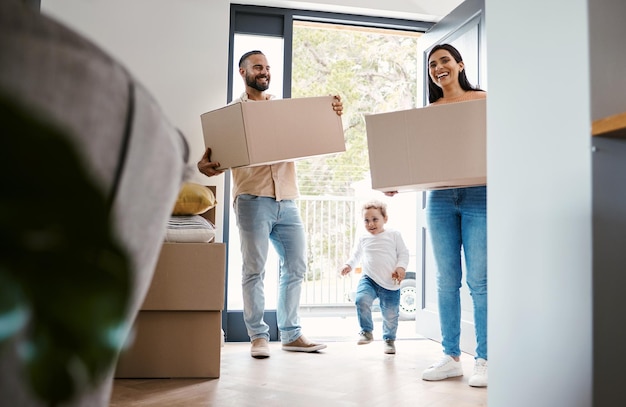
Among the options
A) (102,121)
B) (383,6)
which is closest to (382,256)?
(383,6)

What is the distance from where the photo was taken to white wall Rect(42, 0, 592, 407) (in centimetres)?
104

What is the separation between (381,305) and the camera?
2.93 meters

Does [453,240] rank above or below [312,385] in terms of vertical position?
above

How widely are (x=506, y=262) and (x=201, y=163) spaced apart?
5.16 feet

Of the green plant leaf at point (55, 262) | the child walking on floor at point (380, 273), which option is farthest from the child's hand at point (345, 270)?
the green plant leaf at point (55, 262)

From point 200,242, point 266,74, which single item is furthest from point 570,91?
point 266,74

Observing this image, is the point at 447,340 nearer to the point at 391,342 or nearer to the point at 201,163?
the point at 391,342

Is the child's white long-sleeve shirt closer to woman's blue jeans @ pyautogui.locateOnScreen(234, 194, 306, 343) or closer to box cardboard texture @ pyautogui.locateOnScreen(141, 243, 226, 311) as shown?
woman's blue jeans @ pyautogui.locateOnScreen(234, 194, 306, 343)

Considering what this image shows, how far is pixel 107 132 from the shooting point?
0.43m

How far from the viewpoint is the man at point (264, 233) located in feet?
8.86

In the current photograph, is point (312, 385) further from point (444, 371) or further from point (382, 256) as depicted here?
point (382, 256)

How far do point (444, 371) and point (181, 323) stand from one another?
100 centimetres

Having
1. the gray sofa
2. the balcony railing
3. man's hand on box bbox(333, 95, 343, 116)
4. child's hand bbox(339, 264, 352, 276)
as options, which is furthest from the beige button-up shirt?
the balcony railing

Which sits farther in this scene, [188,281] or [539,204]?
[188,281]
